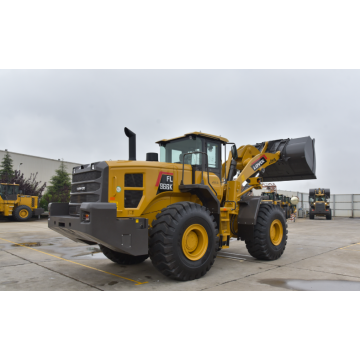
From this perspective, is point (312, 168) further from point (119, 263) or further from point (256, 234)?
Result: point (119, 263)

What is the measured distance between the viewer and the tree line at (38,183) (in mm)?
29456

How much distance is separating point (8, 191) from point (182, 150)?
21075 mm

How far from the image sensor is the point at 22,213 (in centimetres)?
2336

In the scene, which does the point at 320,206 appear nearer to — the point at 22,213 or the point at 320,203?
the point at 320,203

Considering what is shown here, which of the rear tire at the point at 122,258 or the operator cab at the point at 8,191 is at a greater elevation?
the operator cab at the point at 8,191

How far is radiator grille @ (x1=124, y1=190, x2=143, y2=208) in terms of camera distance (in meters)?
5.50

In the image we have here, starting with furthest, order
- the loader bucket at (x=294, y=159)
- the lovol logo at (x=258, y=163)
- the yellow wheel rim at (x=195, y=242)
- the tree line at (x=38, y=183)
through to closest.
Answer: the tree line at (x=38, y=183) < the loader bucket at (x=294, y=159) < the lovol logo at (x=258, y=163) < the yellow wheel rim at (x=195, y=242)

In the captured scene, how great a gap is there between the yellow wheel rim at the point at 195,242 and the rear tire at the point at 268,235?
6.61ft

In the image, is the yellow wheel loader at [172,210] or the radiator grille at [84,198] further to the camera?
the radiator grille at [84,198]

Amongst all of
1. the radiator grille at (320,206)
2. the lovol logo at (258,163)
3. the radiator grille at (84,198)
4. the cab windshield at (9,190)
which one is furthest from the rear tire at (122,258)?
the radiator grille at (320,206)

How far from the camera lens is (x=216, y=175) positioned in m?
6.95

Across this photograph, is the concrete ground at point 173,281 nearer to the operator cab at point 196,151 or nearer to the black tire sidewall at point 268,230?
the black tire sidewall at point 268,230

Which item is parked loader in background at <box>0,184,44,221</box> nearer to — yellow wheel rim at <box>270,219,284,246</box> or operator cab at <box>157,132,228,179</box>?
operator cab at <box>157,132,228,179</box>

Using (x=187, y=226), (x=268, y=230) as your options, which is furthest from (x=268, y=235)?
(x=187, y=226)
